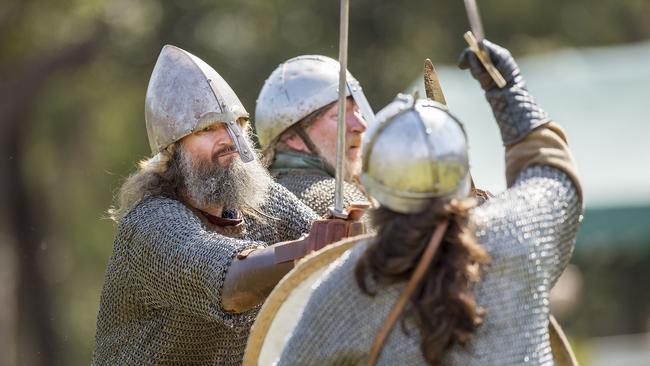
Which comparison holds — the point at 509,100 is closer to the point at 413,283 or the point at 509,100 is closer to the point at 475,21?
the point at 475,21

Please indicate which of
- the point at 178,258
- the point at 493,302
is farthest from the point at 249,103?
the point at 493,302

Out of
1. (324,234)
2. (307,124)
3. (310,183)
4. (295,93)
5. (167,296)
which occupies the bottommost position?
(167,296)

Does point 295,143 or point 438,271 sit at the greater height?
point 295,143

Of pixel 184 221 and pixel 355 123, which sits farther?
pixel 355 123

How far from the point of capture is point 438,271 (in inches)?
167

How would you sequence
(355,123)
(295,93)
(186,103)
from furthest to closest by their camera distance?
(295,93), (355,123), (186,103)

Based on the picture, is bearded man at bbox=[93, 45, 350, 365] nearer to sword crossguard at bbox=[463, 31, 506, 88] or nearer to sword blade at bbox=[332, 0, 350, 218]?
sword blade at bbox=[332, 0, 350, 218]

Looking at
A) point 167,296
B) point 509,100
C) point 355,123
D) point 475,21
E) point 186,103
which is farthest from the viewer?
point 355,123

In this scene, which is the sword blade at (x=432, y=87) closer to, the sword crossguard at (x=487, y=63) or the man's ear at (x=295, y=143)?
the sword crossguard at (x=487, y=63)

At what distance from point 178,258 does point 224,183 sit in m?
0.53

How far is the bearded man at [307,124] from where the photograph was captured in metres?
7.04

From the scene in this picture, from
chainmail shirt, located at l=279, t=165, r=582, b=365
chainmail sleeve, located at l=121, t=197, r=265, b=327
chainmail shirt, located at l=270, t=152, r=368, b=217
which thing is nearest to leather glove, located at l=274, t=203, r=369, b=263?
chainmail sleeve, located at l=121, t=197, r=265, b=327

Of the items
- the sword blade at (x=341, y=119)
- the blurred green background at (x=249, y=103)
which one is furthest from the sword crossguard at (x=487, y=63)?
the blurred green background at (x=249, y=103)

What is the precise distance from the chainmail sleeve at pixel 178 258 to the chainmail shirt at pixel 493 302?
1.11 metres
